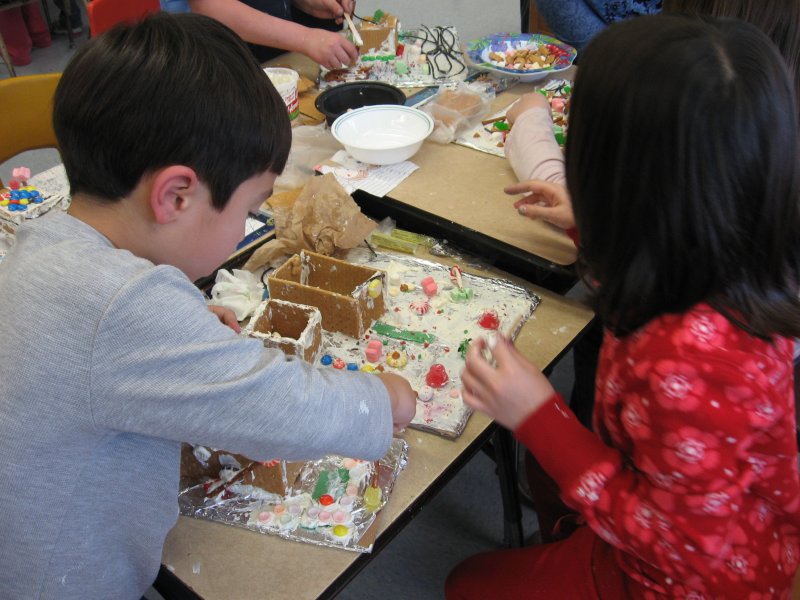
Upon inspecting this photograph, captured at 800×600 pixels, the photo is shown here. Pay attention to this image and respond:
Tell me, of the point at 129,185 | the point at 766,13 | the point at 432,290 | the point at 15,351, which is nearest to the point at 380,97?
the point at 432,290

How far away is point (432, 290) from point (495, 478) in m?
0.75

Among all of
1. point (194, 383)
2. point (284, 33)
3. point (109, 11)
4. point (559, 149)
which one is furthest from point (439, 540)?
point (109, 11)

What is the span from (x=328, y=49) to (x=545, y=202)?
798 millimetres

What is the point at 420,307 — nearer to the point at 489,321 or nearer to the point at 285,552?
the point at 489,321

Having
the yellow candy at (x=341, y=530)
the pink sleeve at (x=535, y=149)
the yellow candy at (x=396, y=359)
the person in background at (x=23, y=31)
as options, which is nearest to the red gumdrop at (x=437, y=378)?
the yellow candy at (x=396, y=359)

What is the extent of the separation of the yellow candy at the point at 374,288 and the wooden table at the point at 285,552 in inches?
9.5

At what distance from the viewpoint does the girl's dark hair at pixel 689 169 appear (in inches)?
24.9

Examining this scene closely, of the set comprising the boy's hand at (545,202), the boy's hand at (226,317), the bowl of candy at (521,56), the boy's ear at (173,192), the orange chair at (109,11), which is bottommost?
the boy's hand at (226,317)

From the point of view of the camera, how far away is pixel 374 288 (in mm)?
1016

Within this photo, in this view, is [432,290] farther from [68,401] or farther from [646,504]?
[68,401]

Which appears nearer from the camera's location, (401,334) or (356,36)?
(401,334)

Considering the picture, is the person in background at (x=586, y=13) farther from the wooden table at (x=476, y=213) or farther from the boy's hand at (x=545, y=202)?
the boy's hand at (x=545, y=202)

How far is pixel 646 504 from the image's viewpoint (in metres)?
0.72

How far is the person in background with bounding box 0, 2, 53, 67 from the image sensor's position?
11.9 ft
